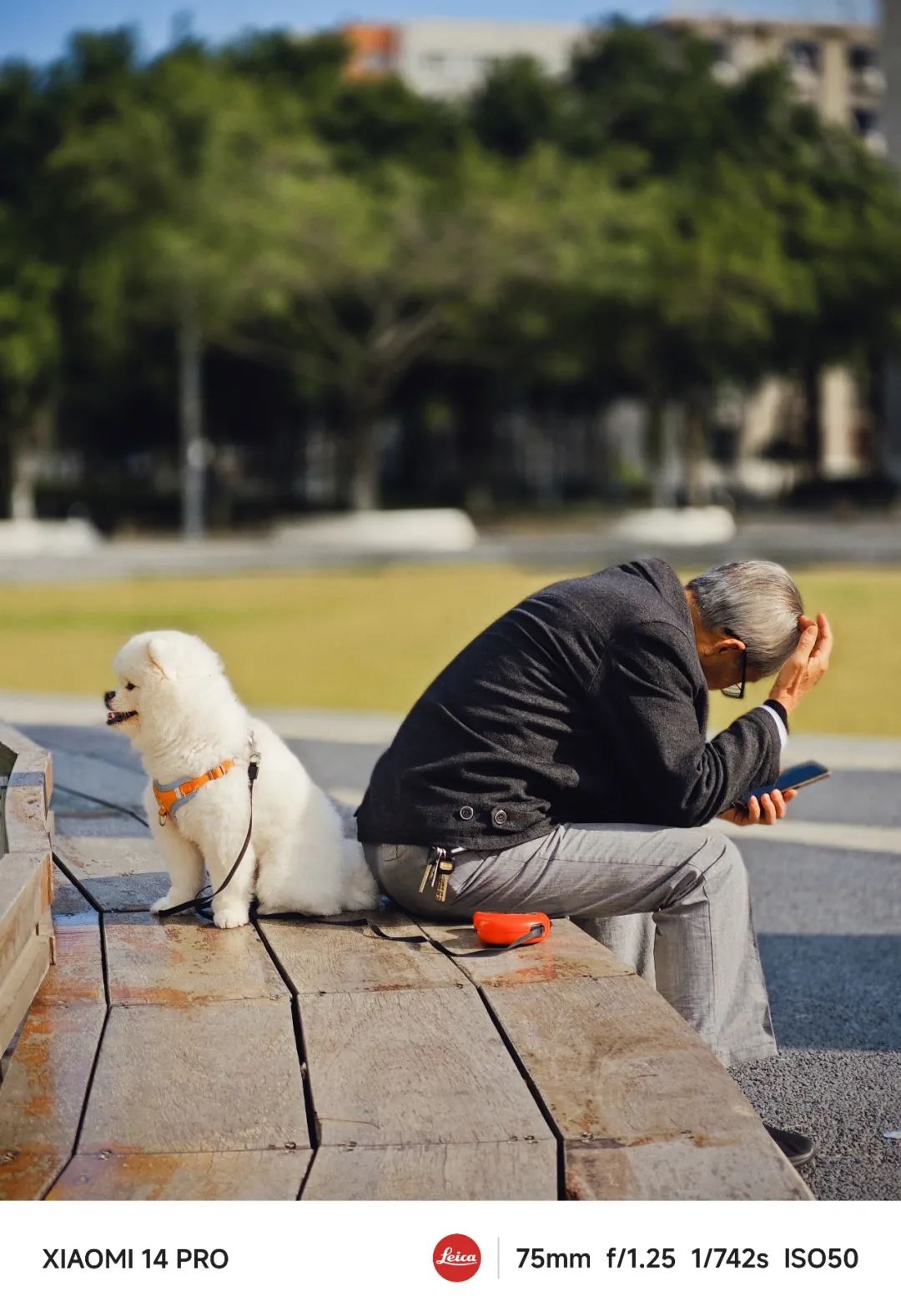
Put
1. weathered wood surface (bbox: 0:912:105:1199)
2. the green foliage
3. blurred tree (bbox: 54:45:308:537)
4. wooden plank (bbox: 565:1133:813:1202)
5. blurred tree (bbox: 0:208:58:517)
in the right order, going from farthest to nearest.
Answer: blurred tree (bbox: 0:208:58:517)
the green foliage
blurred tree (bbox: 54:45:308:537)
weathered wood surface (bbox: 0:912:105:1199)
wooden plank (bbox: 565:1133:813:1202)

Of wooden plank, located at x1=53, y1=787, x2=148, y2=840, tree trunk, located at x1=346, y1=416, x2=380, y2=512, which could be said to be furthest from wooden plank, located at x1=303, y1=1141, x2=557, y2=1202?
tree trunk, located at x1=346, y1=416, x2=380, y2=512

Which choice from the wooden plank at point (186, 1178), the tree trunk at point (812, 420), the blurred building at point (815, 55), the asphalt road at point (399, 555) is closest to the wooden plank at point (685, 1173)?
the wooden plank at point (186, 1178)

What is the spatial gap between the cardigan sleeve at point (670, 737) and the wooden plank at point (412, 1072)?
2.08 feet

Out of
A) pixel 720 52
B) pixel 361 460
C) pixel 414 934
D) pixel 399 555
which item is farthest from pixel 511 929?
pixel 720 52

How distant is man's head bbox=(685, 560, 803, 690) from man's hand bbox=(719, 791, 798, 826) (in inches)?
12.4

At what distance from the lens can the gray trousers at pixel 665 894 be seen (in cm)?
405

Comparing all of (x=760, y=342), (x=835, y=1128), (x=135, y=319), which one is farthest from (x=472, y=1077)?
(x=760, y=342)

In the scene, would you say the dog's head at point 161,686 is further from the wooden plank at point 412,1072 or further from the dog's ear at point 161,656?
the wooden plank at point 412,1072

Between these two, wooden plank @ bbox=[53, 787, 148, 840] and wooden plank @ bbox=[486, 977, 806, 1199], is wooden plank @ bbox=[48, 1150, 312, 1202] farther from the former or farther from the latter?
wooden plank @ bbox=[53, 787, 148, 840]

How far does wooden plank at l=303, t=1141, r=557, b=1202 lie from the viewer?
2969 mm

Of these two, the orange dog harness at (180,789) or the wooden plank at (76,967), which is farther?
the orange dog harness at (180,789)

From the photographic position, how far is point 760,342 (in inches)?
1802

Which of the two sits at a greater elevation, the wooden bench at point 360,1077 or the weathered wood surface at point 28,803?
the weathered wood surface at point 28,803
